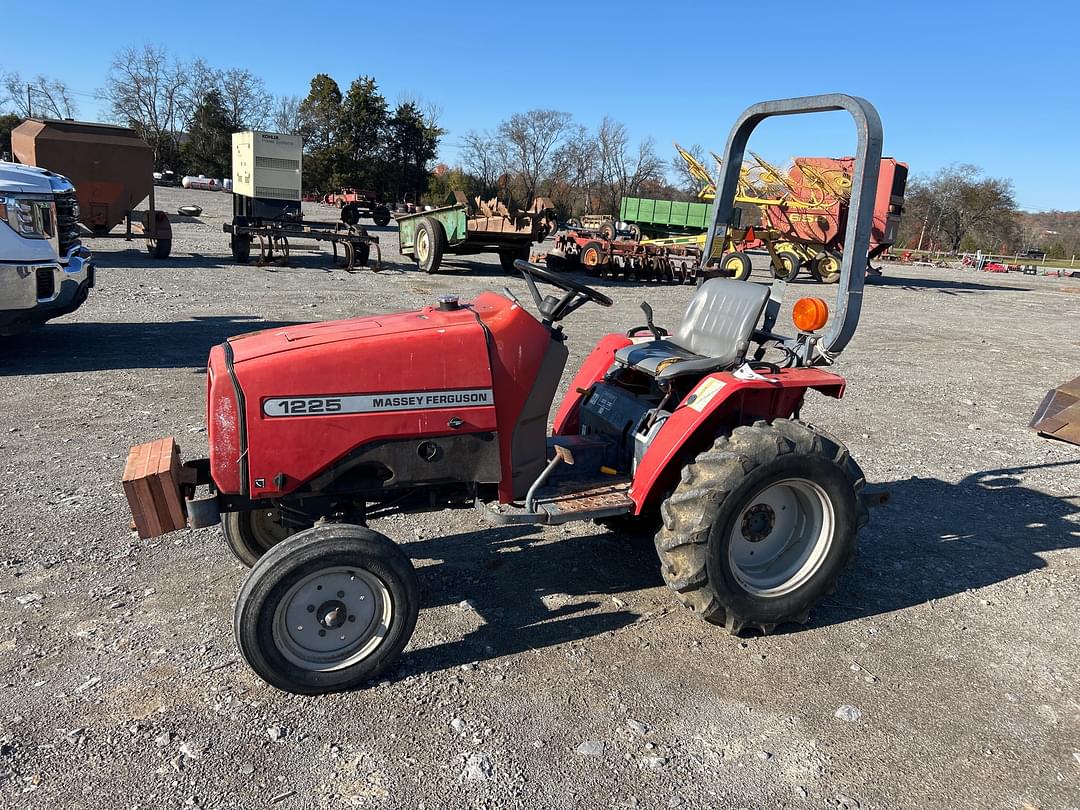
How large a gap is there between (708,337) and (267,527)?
2.36 m

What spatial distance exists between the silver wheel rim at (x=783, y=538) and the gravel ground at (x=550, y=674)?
0.26 meters

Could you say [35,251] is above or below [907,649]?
above

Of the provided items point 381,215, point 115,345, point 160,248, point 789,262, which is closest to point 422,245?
point 160,248

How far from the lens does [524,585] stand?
12.2 feet

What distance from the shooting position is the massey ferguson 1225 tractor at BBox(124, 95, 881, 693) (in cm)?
277

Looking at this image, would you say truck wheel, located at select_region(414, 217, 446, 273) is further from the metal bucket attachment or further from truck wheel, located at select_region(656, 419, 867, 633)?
truck wheel, located at select_region(656, 419, 867, 633)

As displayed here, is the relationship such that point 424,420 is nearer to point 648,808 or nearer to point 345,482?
point 345,482

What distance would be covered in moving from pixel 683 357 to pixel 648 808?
7.01 ft

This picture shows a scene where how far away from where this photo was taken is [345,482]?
117 inches

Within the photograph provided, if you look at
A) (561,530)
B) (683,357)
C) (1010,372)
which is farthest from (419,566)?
(1010,372)

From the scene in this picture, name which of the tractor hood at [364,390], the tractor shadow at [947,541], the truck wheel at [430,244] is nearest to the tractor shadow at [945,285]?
the truck wheel at [430,244]

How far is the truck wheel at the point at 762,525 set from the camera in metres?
3.17

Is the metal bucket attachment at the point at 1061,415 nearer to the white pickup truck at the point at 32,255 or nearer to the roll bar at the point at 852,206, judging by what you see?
the roll bar at the point at 852,206

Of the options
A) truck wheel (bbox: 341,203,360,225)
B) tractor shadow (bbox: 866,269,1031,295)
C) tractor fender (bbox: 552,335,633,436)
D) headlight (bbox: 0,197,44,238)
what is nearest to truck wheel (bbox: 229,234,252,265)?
headlight (bbox: 0,197,44,238)
